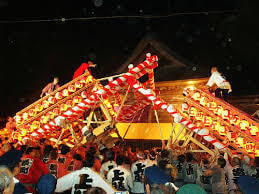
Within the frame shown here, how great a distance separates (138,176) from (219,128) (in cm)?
374

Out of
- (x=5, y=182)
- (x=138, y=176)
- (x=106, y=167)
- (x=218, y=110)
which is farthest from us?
(x=218, y=110)

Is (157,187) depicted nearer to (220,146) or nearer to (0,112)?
(220,146)

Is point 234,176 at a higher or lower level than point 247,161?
lower

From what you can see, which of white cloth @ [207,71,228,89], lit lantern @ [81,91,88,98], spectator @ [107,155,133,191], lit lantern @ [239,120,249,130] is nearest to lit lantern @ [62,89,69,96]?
lit lantern @ [81,91,88,98]

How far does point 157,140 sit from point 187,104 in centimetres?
412

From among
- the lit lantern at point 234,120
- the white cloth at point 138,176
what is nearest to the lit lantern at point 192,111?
the lit lantern at point 234,120

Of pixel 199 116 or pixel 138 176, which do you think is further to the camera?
pixel 199 116

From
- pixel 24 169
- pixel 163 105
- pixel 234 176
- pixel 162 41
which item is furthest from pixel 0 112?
pixel 234 176

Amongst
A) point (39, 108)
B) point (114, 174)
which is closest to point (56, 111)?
point (39, 108)

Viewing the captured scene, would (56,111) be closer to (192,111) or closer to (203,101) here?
(192,111)

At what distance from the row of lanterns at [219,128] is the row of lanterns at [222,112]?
17cm

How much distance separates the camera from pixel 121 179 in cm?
459

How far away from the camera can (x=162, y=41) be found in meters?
13.9

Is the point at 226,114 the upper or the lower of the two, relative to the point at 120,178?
upper
